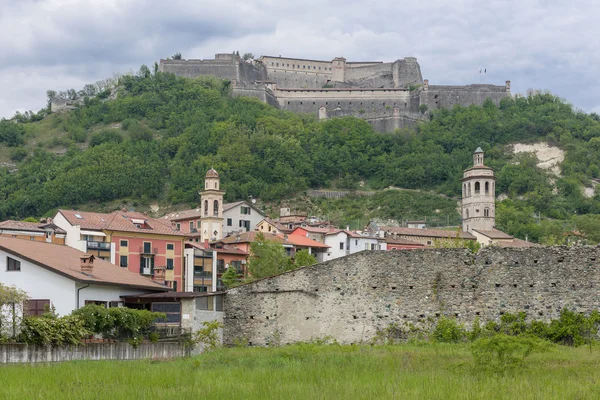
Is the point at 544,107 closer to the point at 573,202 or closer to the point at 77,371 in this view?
the point at 573,202

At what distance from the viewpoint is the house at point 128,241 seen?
50.6m

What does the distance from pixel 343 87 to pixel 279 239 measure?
78420mm

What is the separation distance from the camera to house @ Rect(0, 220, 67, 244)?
51.8m

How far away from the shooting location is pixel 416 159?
4660 inches

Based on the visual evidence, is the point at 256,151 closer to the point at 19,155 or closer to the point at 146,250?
the point at 19,155

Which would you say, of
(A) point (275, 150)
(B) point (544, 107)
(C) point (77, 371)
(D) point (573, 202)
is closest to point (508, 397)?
(C) point (77, 371)

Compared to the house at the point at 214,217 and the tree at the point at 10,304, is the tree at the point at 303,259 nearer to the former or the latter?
the house at the point at 214,217

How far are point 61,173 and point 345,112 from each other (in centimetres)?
4460

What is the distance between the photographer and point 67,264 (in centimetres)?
2798

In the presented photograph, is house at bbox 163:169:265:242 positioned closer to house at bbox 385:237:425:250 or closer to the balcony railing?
house at bbox 385:237:425:250

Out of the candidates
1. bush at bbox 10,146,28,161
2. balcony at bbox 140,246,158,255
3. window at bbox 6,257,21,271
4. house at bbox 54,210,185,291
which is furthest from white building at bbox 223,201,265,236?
bush at bbox 10,146,28,161

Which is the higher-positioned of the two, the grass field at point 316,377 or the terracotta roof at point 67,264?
the terracotta roof at point 67,264

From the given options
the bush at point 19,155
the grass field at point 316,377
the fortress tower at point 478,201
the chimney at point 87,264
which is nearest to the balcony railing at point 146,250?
the chimney at point 87,264

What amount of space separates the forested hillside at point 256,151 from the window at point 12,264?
69576 millimetres
